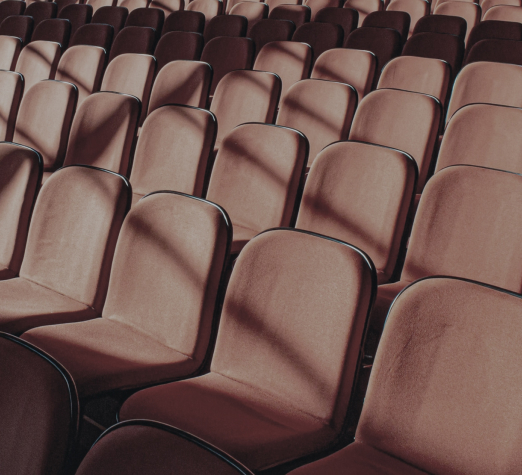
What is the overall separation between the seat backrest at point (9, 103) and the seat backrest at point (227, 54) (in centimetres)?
53

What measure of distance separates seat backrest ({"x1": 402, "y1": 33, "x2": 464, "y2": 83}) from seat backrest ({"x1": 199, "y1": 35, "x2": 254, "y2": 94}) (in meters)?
0.44

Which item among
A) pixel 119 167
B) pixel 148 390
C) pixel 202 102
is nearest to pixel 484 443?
pixel 148 390

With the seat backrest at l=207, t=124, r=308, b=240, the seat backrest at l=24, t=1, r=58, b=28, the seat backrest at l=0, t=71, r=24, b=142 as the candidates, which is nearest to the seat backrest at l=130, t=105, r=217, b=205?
the seat backrest at l=207, t=124, r=308, b=240

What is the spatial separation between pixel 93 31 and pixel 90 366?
1.74 metres

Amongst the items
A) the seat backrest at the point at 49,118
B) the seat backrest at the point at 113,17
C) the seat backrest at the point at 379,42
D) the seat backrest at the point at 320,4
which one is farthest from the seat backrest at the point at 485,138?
the seat backrest at the point at 113,17

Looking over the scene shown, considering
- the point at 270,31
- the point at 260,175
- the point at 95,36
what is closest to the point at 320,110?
the point at 260,175

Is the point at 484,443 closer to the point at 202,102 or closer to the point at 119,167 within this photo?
the point at 119,167

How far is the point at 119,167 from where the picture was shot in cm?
138

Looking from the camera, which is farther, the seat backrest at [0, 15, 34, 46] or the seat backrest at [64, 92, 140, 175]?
the seat backrest at [0, 15, 34, 46]

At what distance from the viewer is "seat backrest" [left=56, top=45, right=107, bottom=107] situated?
1862mm

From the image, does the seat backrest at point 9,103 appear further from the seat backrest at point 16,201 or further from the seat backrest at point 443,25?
the seat backrest at point 443,25

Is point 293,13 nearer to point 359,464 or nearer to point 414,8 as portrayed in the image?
point 414,8

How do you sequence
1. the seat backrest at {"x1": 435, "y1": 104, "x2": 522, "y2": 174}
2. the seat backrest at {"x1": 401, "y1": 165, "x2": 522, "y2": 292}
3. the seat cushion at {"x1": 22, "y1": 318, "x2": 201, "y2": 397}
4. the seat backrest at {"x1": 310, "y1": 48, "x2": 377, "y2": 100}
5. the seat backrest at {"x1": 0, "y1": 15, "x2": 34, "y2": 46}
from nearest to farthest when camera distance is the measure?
the seat cushion at {"x1": 22, "y1": 318, "x2": 201, "y2": 397}, the seat backrest at {"x1": 401, "y1": 165, "x2": 522, "y2": 292}, the seat backrest at {"x1": 435, "y1": 104, "x2": 522, "y2": 174}, the seat backrest at {"x1": 310, "y1": 48, "x2": 377, "y2": 100}, the seat backrest at {"x1": 0, "y1": 15, "x2": 34, "y2": 46}

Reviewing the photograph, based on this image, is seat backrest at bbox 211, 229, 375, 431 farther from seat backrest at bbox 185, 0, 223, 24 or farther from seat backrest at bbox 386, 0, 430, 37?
seat backrest at bbox 185, 0, 223, 24
